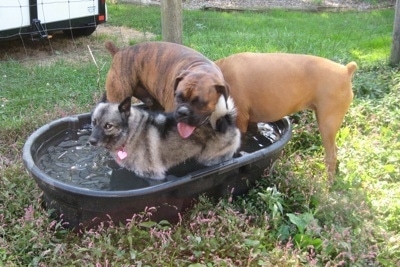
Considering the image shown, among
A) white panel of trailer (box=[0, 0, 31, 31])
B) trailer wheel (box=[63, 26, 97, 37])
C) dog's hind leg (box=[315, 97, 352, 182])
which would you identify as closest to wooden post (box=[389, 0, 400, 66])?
dog's hind leg (box=[315, 97, 352, 182])

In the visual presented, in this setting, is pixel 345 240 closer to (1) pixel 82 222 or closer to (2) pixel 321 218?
(2) pixel 321 218

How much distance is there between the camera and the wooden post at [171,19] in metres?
5.66

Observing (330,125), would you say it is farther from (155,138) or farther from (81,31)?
(81,31)

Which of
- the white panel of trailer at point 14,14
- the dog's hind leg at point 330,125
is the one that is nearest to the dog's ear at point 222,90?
the dog's hind leg at point 330,125

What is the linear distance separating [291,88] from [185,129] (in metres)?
1.32

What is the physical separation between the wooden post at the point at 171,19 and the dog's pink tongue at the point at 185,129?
2236mm

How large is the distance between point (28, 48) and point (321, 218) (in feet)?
20.9

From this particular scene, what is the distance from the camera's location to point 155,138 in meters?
3.95

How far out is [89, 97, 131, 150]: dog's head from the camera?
3.76 m

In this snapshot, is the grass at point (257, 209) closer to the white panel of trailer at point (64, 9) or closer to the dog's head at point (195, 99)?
the dog's head at point (195, 99)

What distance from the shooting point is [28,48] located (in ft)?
28.1

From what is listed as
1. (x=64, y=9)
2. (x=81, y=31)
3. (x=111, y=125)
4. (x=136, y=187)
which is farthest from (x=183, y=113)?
(x=81, y=31)

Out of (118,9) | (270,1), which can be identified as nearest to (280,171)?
(118,9)

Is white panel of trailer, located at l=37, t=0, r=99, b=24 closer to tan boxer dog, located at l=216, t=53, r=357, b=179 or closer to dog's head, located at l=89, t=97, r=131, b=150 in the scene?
tan boxer dog, located at l=216, t=53, r=357, b=179
